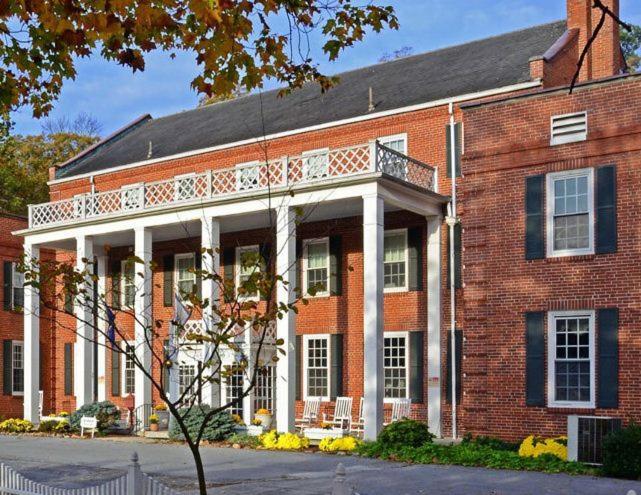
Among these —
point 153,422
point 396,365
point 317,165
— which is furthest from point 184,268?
point 317,165

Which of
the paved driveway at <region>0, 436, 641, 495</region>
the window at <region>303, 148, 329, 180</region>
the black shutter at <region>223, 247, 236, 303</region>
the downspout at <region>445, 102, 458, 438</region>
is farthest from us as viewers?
the black shutter at <region>223, 247, 236, 303</region>

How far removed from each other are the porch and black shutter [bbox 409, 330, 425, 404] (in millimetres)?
160

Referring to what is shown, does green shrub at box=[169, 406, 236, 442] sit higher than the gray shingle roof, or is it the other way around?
the gray shingle roof

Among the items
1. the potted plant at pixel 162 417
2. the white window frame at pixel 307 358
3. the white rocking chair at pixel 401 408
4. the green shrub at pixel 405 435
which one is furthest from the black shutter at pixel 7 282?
the green shrub at pixel 405 435

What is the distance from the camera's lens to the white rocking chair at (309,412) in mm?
26406

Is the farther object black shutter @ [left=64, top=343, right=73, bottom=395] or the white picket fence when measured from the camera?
black shutter @ [left=64, top=343, right=73, bottom=395]

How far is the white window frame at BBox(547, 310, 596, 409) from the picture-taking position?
19.1 meters

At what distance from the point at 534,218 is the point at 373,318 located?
4.38 metres

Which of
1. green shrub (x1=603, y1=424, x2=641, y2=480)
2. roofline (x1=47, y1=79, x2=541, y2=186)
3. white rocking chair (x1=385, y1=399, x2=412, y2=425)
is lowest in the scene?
white rocking chair (x1=385, y1=399, x2=412, y2=425)

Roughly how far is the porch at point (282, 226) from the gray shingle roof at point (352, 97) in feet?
7.96

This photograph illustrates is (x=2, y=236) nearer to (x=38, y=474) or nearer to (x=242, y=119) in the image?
(x=242, y=119)

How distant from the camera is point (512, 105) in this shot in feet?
68.3

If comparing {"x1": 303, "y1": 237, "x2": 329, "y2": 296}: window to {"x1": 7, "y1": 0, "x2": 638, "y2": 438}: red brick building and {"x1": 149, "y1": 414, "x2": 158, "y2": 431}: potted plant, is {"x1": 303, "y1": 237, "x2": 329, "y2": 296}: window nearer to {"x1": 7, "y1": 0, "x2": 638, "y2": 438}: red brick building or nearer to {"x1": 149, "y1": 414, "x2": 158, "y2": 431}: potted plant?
{"x1": 7, "y1": 0, "x2": 638, "y2": 438}: red brick building

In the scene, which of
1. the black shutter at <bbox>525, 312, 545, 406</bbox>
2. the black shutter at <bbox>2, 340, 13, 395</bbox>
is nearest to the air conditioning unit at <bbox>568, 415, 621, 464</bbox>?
the black shutter at <bbox>525, 312, 545, 406</bbox>
